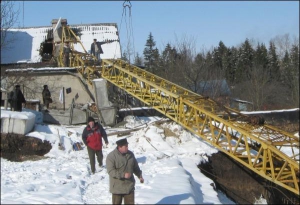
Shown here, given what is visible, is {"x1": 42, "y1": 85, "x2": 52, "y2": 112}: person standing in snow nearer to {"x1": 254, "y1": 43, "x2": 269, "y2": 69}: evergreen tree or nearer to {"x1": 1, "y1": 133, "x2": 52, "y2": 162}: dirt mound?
{"x1": 1, "y1": 133, "x2": 52, "y2": 162}: dirt mound

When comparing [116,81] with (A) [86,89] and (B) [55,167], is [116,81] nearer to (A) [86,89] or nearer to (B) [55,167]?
(A) [86,89]

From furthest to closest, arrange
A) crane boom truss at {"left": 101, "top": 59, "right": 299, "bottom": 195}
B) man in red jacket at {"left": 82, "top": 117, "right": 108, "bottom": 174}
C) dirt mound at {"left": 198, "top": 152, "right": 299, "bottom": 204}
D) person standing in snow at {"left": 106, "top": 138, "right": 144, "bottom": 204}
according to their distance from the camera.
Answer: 1. dirt mound at {"left": 198, "top": 152, "right": 299, "bottom": 204}
2. crane boom truss at {"left": 101, "top": 59, "right": 299, "bottom": 195}
3. man in red jacket at {"left": 82, "top": 117, "right": 108, "bottom": 174}
4. person standing in snow at {"left": 106, "top": 138, "right": 144, "bottom": 204}

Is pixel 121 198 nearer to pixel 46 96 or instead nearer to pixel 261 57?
pixel 46 96

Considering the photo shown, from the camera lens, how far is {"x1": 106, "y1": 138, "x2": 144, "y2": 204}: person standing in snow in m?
7.76

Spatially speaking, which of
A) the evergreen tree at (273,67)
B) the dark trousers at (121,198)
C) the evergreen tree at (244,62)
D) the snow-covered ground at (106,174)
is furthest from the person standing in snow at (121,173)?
the evergreen tree at (273,67)

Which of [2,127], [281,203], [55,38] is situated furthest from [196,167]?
[55,38]

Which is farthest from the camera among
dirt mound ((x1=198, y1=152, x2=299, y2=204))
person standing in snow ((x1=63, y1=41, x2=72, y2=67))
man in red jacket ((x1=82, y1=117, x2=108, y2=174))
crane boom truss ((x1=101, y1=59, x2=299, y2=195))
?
person standing in snow ((x1=63, y1=41, x2=72, y2=67))

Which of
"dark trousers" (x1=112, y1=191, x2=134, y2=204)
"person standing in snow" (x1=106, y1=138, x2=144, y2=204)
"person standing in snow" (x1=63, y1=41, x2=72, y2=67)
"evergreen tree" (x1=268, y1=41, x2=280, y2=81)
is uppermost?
"evergreen tree" (x1=268, y1=41, x2=280, y2=81)

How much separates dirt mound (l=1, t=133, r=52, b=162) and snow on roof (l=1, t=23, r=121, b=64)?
12050 mm

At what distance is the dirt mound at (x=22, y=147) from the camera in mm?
15859

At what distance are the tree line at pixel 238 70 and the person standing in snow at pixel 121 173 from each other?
2679 cm

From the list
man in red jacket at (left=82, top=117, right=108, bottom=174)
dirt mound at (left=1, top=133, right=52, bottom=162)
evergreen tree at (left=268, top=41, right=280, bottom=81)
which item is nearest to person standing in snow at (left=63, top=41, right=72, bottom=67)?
dirt mound at (left=1, top=133, right=52, bottom=162)

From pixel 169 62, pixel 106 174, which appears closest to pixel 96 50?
pixel 106 174

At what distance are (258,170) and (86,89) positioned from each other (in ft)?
39.5
